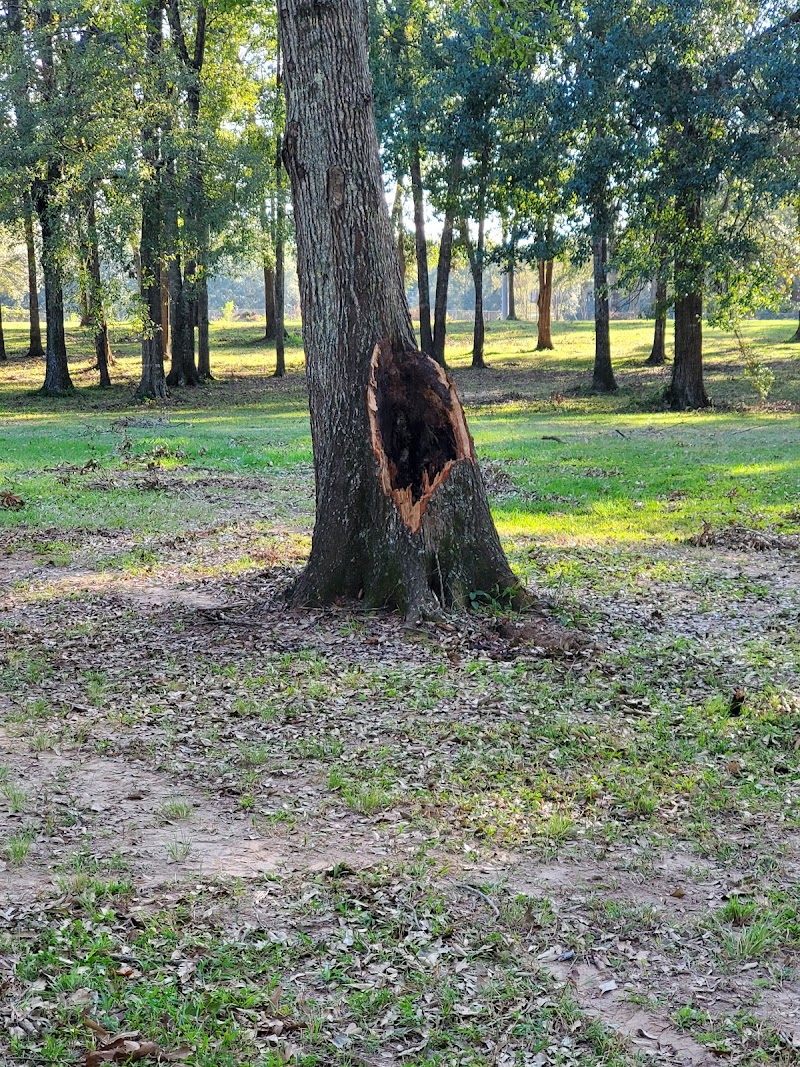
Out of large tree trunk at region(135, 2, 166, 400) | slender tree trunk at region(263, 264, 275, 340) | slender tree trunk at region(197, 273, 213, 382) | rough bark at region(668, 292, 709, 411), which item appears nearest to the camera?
rough bark at region(668, 292, 709, 411)

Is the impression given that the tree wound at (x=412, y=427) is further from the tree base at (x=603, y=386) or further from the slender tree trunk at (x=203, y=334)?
the slender tree trunk at (x=203, y=334)

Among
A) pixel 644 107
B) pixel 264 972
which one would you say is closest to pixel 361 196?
pixel 264 972

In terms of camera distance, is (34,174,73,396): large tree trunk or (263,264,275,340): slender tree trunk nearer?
(34,174,73,396): large tree trunk

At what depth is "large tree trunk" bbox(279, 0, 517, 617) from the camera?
724cm

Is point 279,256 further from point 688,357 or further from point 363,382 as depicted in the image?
point 363,382

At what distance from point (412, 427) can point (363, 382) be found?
526mm

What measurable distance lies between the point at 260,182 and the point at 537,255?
9508 mm

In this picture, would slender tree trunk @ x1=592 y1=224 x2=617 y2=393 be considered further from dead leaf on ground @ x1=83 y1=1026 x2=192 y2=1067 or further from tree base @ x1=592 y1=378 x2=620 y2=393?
dead leaf on ground @ x1=83 y1=1026 x2=192 y2=1067

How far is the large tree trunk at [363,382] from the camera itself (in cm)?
724

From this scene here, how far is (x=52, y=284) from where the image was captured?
27.4 m

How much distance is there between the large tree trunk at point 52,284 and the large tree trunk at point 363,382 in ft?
63.0

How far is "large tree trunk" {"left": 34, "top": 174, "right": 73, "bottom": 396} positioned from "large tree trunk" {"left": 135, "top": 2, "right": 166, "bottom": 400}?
234cm

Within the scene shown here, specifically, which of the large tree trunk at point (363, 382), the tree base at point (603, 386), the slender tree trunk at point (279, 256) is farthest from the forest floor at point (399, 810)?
the slender tree trunk at point (279, 256)

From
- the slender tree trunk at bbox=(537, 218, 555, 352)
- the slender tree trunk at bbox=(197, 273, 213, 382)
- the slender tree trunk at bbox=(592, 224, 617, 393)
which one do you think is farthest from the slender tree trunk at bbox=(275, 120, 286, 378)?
the slender tree trunk at bbox=(537, 218, 555, 352)
